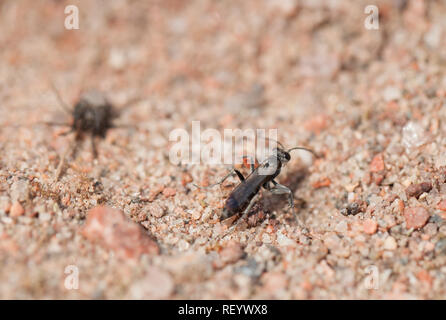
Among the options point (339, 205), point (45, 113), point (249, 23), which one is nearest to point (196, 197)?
point (339, 205)

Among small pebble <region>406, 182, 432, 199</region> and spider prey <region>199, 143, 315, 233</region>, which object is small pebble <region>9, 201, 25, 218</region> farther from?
small pebble <region>406, 182, 432, 199</region>

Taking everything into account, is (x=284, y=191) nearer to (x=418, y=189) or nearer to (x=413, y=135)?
(x=418, y=189)

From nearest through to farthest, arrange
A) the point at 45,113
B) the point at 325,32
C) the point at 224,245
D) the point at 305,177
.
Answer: the point at 224,245 → the point at 305,177 → the point at 45,113 → the point at 325,32

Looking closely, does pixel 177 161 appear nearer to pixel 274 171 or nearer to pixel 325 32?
pixel 274 171

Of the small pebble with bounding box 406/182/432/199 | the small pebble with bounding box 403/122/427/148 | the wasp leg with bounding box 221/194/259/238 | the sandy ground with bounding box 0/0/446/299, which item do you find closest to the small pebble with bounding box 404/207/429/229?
the sandy ground with bounding box 0/0/446/299

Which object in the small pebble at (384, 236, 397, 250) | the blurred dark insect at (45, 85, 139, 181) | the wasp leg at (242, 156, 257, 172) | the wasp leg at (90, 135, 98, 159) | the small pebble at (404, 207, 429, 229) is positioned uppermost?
the blurred dark insect at (45, 85, 139, 181)

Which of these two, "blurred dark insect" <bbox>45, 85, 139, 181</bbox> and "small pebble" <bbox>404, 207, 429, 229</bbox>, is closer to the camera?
"small pebble" <bbox>404, 207, 429, 229</bbox>

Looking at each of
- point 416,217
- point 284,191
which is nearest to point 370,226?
point 416,217

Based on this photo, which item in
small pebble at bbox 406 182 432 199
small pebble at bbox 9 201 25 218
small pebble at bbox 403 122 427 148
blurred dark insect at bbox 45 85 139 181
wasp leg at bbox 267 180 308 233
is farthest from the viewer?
blurred dark insect at bbox 45 85 139 181
